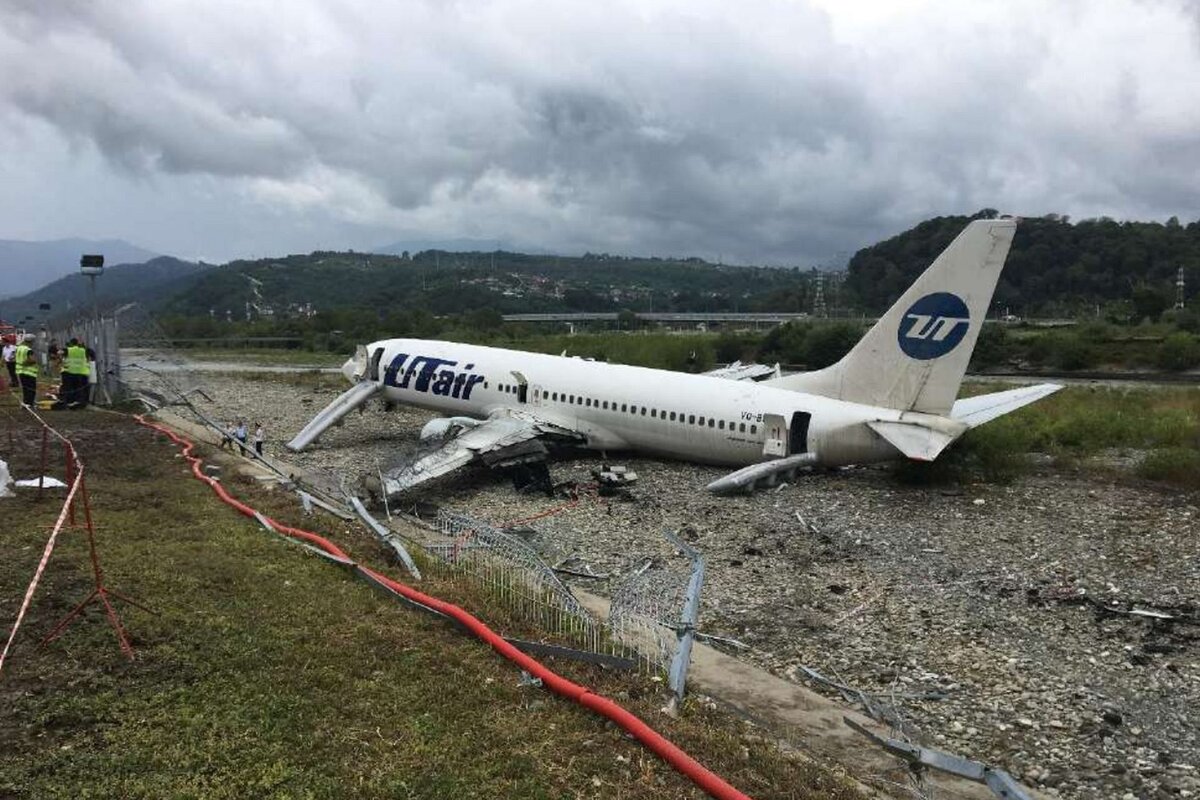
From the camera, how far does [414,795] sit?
637 centimetres

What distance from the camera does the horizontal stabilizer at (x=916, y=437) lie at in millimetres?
18625

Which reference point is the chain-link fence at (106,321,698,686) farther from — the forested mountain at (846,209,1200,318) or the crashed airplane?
the forested mountain at (846,209,1200,318)

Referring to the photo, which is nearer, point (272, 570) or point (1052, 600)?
point (272, 570)

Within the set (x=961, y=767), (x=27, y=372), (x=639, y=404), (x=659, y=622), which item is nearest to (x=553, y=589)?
(x=659, y=622)

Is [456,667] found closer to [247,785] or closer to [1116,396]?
[247,785]

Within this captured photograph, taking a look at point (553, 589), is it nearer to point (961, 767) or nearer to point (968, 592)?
point (961, 767)

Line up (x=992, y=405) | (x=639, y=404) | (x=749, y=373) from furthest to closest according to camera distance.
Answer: (x=749, y=373) < (x=639, y=404) < (x=992, y=405)

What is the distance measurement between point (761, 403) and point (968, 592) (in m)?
9.02

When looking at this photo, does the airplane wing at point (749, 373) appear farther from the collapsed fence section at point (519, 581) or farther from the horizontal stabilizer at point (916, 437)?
the collapsed fence section at point (519, 581)

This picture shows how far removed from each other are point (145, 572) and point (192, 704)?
13.6 feet

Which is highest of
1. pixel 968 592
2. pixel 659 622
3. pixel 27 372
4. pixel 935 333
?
pixel 935 333

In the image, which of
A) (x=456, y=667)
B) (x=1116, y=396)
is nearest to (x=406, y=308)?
(x=1116, y=396)

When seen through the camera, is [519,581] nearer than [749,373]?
Yes

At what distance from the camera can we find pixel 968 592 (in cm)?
1359
